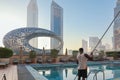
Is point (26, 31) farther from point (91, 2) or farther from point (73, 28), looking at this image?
point (91, 2)

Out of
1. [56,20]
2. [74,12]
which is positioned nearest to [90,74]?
[74,12]

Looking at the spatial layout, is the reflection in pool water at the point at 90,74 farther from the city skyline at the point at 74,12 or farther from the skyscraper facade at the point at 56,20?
the skyscraper facade at the point at 56,20

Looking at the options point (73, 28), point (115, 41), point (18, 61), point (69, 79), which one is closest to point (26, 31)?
point (73, 28)

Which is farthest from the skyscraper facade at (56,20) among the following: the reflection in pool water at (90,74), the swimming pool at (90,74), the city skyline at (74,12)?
the reflection in pool water at (90,74)

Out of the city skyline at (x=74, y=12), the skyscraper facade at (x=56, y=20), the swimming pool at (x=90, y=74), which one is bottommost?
the swimming pool at (x=90, y=74)

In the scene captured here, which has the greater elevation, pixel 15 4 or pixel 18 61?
pixel 15 4

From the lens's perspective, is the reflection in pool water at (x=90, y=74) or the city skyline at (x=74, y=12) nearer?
the reflection in pool water at (x=90, y=74)

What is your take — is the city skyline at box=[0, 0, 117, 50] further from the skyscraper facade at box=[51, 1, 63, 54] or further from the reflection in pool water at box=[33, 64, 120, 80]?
the skyscraper facade at box=[51, 1, 63, 54]

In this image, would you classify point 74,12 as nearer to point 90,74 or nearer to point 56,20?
point 90,74

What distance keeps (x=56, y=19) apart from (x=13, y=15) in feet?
393

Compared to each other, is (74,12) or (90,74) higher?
(74,12)

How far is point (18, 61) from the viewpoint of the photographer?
1079 inches

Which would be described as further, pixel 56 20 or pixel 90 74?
pixel 56 20

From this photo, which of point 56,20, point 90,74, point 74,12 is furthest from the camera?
point 56,20
